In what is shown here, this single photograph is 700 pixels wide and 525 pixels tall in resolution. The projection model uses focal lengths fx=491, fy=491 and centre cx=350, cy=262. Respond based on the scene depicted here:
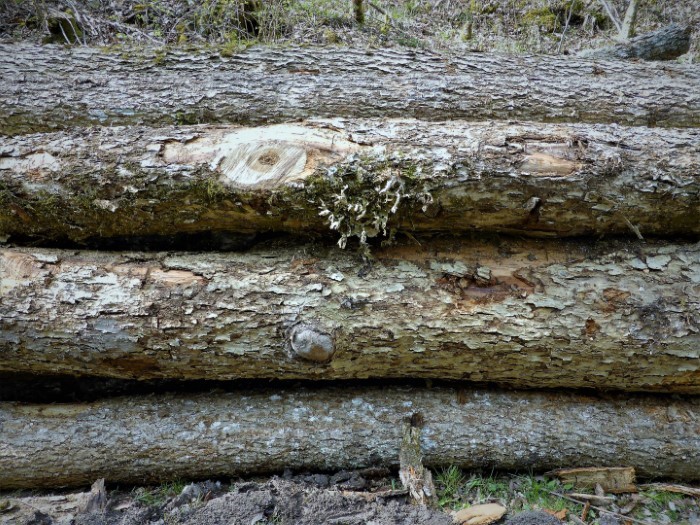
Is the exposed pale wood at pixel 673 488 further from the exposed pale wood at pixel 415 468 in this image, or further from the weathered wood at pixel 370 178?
the weathered wood at pixel 370 178

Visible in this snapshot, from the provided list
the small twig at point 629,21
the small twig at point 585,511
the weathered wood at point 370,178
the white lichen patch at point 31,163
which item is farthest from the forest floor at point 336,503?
the small twig at point 629,21

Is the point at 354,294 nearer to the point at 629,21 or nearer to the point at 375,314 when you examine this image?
the point at 375,314

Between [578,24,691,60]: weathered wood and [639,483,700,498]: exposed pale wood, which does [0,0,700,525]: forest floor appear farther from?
[578,24,691,60]: weathered wood

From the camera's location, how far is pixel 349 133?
2203mm

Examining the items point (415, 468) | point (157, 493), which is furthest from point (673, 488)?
point (157, 493)

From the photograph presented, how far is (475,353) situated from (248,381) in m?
1.21

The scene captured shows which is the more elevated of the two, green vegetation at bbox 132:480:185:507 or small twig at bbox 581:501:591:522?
small twig at bbox 581:501:591:522

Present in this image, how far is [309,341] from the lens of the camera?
7.03 ft

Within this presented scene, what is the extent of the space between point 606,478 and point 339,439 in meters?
1.28

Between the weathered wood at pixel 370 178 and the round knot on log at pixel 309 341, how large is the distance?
47 centimetres

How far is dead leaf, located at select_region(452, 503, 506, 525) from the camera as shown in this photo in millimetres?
2100

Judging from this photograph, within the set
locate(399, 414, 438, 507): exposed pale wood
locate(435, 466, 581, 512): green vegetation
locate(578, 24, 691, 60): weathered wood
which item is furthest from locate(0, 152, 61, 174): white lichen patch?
locate(578, 24, 691, 60): weathered wood

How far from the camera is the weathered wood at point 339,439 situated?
2.35 metres

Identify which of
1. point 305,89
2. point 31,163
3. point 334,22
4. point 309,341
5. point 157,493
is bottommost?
point 157,493
